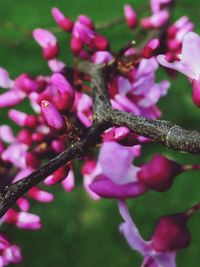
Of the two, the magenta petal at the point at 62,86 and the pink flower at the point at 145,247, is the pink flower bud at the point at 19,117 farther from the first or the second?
the pink flower at the point at 145,247

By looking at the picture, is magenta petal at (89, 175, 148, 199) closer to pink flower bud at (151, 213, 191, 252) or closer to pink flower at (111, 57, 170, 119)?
pink flower bud at (151, 213, 191, 252)

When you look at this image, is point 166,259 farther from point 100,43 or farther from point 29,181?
point 100,43

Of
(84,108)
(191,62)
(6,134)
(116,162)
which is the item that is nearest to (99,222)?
(6,134)

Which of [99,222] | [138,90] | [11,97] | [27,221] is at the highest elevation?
[11,97]

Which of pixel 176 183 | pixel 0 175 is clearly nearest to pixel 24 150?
pixel 0 175

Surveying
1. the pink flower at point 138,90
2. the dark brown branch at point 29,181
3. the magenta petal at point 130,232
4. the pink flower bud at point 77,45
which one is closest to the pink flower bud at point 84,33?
the pink flower bud at point 77,45

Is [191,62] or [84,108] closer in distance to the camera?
[191,62]
